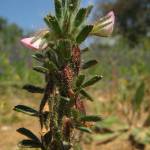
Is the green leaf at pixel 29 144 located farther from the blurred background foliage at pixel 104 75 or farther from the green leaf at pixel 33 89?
the blurred background foliage at pixel 104 75

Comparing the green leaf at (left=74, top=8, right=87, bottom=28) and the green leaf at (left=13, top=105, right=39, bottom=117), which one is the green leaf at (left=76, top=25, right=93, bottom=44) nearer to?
the green leaf at (left=74, top=8, right=87, bottom=28)

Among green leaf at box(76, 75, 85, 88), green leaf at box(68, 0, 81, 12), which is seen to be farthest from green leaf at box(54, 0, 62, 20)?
green leaf at box(76, 75, 85, 88)

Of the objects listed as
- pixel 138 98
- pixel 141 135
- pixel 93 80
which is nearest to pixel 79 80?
pixel 93 80

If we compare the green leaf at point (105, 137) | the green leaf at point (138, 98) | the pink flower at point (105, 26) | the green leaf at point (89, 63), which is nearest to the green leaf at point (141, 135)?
the green leaf at point (105, 137)

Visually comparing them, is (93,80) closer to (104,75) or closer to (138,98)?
(138,98)

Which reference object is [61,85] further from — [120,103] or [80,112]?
[120,103]

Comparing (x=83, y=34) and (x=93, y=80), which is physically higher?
(x=83, y=34)

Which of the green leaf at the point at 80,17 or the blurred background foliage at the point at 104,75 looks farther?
the blurred background foliage at the point at 104,75
